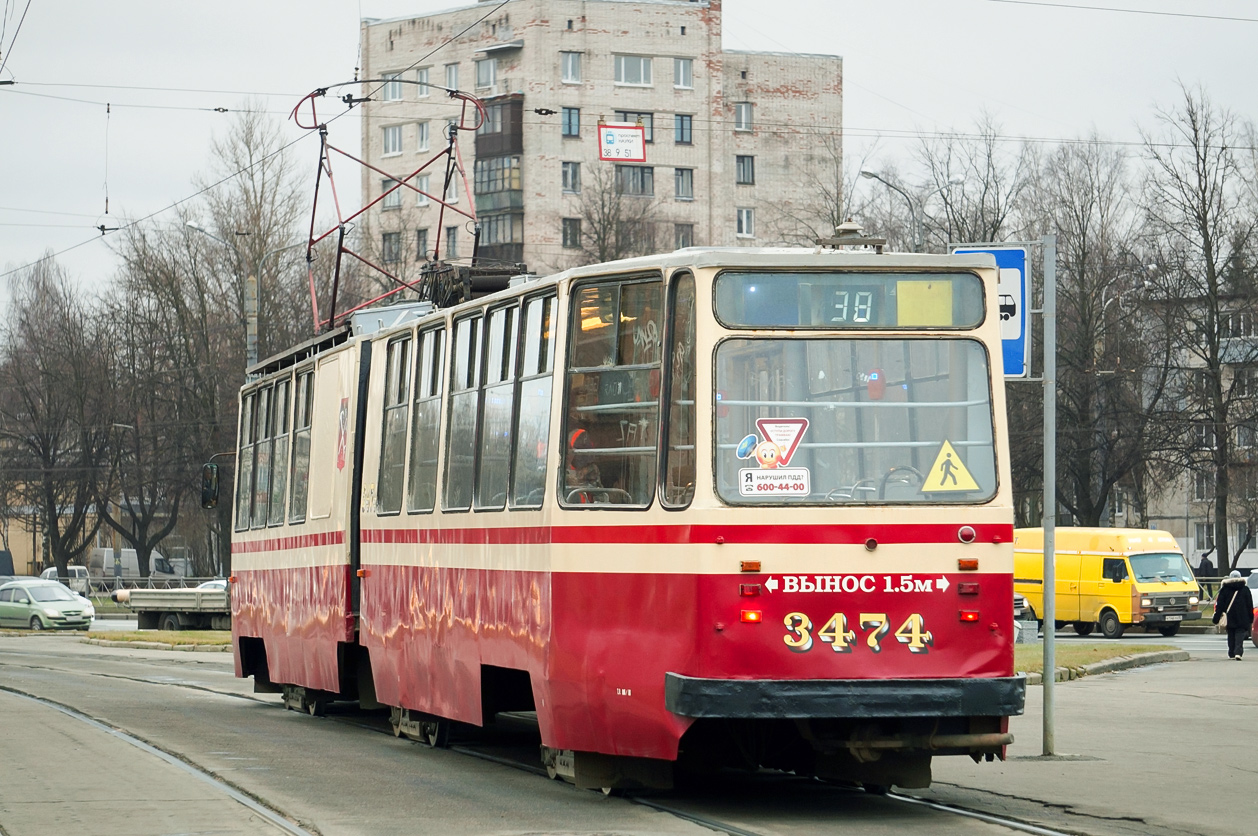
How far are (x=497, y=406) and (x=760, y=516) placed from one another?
8.54 feet

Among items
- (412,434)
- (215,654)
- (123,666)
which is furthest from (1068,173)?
(412,434)

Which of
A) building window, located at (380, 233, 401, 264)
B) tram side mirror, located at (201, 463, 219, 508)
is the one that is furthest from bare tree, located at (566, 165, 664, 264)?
tram side mirror, located at (201, 463, 219, 508)

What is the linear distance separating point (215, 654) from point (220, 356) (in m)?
30.2

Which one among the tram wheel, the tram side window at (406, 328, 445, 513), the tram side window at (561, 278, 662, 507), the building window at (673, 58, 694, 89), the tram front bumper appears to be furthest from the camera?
the building window at (673, 58, 694, 89)

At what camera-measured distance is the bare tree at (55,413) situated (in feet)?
227

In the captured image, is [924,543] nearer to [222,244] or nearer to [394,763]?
[394,763]

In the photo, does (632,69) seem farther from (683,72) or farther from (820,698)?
(820,698)

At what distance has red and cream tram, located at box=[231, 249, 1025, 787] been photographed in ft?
31.6

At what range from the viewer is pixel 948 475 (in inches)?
392

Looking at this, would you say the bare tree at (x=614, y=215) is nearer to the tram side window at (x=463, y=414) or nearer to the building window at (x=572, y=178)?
the building window at (x=572, y=178)

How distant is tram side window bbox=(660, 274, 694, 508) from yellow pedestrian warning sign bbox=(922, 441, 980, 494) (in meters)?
1.28

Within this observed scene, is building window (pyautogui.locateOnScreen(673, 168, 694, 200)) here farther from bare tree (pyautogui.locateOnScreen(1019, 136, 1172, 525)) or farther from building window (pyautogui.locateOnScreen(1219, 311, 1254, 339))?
building window (pyautogui.locateOnScreen(1219, 311, 1254, 339))

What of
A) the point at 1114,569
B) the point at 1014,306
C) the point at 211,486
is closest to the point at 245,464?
the point at 211,486

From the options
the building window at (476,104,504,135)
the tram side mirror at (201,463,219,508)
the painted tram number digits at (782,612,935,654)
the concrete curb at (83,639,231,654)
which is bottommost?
the concrete curb at (83,639,231,654)
